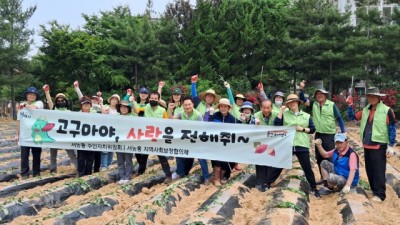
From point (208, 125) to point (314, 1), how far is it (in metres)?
18.2

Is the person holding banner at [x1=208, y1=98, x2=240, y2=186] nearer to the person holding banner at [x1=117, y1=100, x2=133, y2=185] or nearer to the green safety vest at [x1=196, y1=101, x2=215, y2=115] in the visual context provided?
the green safety vest at [x1=196, y1=101, x2=215, y2=115]

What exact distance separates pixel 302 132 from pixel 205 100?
1777 millimetres

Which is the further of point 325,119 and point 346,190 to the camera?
point 325,119

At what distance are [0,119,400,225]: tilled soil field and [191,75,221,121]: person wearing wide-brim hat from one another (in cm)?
104

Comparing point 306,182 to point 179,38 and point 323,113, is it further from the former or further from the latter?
point 179,38

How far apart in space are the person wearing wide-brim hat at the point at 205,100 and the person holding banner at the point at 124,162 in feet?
3.88

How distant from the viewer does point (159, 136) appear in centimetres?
697

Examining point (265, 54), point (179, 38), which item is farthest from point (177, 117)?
point (179, 38)

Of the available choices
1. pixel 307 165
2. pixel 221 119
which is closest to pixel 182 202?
pixel 221 119

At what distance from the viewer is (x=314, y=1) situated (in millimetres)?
22891

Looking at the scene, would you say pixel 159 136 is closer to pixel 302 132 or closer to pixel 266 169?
pixel 266 169

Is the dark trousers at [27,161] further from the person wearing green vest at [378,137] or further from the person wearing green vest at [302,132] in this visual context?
the person wearing green vest at [378,137]

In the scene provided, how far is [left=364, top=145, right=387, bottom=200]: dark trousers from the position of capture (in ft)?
18.5

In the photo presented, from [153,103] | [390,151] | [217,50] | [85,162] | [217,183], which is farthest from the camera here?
[217,50]
